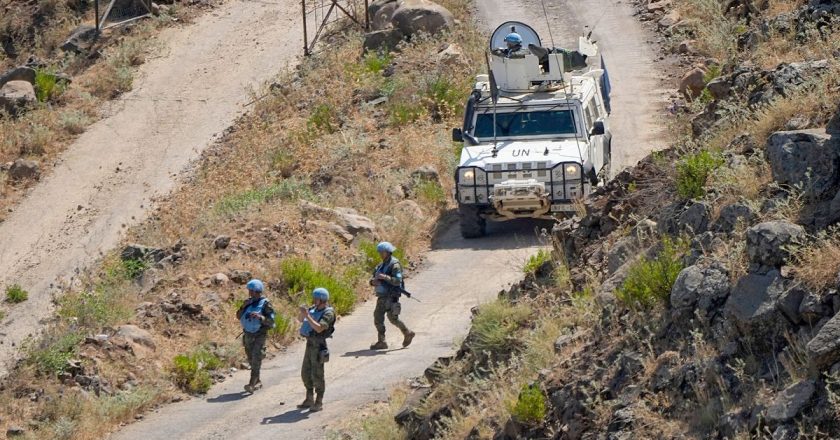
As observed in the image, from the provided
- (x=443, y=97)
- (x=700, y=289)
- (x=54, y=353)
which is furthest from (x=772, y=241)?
(x=443, y=97)

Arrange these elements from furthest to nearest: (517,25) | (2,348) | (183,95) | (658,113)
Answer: (183,95), (658,113), (517,25), (2,348)

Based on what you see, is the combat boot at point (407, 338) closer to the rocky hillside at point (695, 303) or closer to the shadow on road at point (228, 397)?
the shadow on road at point (228, 397)

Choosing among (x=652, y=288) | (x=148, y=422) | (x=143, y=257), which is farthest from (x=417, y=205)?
(x=652, y=288)

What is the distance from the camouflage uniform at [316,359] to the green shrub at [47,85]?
2071 cm

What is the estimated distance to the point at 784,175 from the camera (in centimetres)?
989

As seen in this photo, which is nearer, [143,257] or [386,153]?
[143,257]

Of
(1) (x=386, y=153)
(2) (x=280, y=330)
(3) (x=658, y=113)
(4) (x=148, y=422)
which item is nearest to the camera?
(4) (x=148, y=422)

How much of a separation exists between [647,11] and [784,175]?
25785 millimetres

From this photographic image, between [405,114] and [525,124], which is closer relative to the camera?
[525,124]

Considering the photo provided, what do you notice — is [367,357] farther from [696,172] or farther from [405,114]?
[405,114]

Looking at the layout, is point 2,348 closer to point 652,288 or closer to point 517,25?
point 517,25

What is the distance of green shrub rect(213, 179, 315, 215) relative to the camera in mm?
21828

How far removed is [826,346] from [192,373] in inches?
370

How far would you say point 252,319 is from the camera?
577 inches
